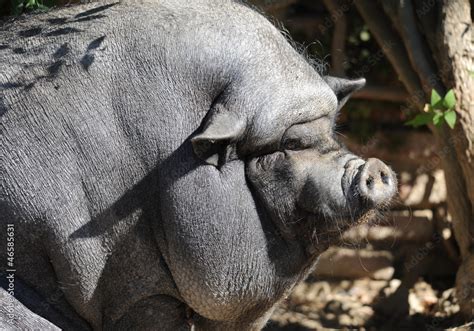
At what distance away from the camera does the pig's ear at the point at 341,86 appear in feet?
10.6

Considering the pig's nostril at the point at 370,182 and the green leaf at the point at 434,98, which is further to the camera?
the green leaf at the point at 434,98

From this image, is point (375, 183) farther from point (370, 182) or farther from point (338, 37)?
point (338, 37)

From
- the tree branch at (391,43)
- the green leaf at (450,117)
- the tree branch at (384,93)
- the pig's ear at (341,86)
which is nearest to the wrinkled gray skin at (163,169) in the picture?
the pig's ear at (341,86)

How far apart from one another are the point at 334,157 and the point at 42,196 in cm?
95

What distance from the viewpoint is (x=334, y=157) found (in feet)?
9.49

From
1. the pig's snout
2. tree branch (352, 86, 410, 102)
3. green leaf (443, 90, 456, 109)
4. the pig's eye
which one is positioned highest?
the pig's eye

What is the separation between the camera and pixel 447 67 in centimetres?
538

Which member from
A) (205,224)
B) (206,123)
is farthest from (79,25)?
(205,224)

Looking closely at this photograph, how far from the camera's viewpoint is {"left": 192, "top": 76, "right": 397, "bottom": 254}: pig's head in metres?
2.80

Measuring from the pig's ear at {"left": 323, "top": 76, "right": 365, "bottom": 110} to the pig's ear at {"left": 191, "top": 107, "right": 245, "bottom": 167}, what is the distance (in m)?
0.57

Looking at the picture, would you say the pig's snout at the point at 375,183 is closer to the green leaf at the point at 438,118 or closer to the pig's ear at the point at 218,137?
the pig's ear at the point at 218,137

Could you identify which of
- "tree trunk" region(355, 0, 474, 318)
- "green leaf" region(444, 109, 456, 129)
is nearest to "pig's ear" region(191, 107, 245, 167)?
"green leaf" region(444, 109, 456, 129)

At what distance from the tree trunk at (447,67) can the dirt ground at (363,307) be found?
1.63 ft

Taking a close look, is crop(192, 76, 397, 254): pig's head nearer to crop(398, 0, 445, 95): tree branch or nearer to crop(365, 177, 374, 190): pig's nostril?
crop(365, 177, 374, 190): pig's nostril
